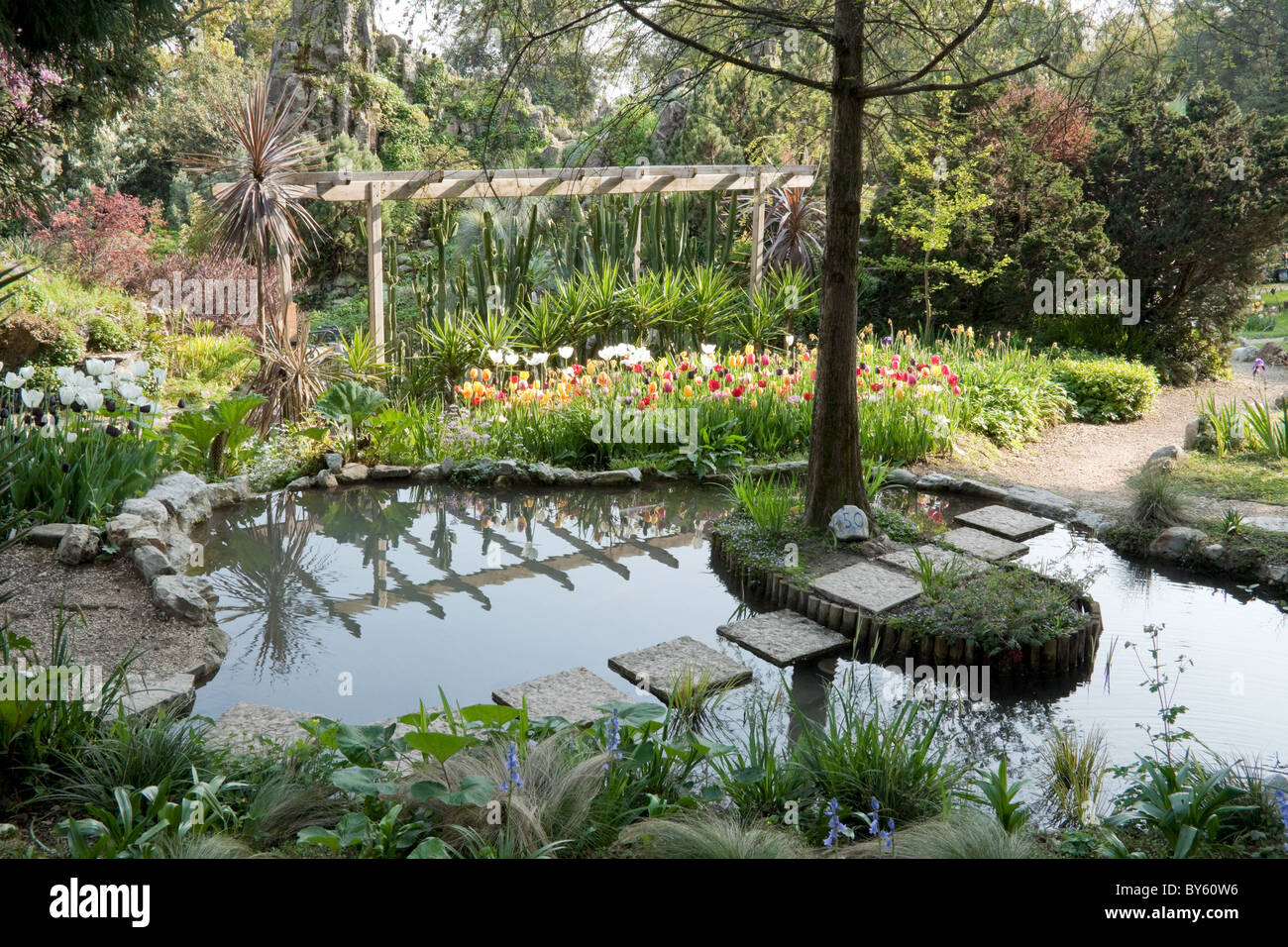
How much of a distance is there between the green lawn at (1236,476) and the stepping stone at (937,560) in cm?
268

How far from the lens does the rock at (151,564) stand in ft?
15.8

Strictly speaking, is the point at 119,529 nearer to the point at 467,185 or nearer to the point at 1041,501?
the point at 467,185

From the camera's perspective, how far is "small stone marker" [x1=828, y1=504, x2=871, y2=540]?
5.62 meters

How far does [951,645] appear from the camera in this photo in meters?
4.53

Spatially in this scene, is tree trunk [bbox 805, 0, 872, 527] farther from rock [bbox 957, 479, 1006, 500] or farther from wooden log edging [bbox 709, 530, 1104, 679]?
rock [bbox 957, 479, 1006, 500]

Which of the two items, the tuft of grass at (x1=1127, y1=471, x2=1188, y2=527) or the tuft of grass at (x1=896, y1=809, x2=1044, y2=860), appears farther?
the tuft of grass at (x1=1127, y1=471, x2=1188, y2=527)

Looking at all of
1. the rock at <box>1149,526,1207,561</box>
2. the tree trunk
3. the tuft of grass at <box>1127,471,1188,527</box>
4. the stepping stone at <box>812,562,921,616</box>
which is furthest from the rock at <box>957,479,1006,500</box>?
the stepping stone at <box>812,562,921,616</box>

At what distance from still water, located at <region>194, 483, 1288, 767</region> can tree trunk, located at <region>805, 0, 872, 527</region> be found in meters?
0.92

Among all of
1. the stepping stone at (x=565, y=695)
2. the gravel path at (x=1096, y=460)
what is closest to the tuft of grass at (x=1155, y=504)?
the gravel path at (x=1096, y=460)

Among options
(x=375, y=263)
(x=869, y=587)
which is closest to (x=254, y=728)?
(x=869, y=587)

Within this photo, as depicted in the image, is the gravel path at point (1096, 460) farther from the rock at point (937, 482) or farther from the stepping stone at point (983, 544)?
the stepping stone at point (983, 544)

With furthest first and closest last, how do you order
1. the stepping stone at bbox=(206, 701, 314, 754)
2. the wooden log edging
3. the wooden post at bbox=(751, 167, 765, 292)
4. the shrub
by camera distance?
the wooden post at bbox=(751, 167, 765, 292) → the shrub → the wooden log edging → the stepping stone at bbox=(206, 701, 314, 754)

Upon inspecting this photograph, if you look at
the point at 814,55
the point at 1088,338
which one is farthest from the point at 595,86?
the point at 1088,338

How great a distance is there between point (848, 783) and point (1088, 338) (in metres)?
10.2
